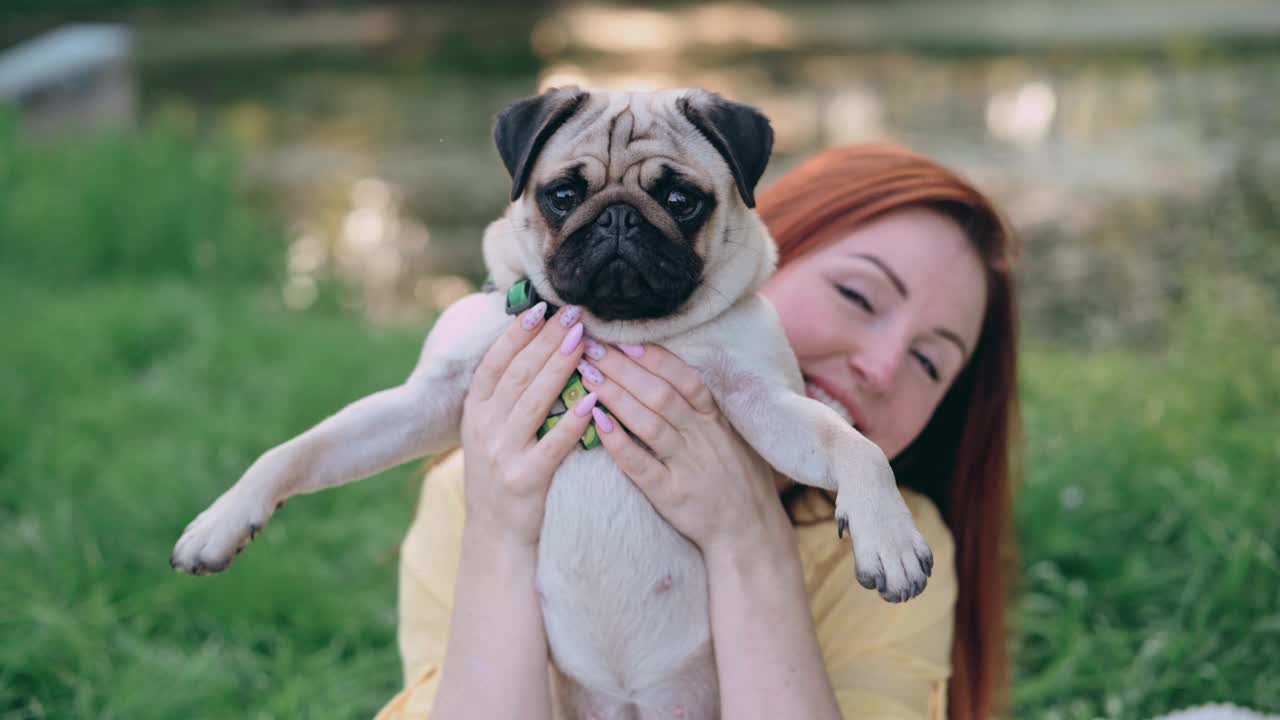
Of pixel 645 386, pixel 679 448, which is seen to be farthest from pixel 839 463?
pixel 645 386

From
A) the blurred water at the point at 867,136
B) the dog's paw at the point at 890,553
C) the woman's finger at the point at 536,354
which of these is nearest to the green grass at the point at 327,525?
the blurred water at the point at 867,136

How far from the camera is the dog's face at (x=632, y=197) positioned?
2.55 meters

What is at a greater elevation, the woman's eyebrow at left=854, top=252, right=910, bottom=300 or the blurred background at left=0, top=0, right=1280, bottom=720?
the woman's eyebrow at left=854, top=252, right=910, bottom=300

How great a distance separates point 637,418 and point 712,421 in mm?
204

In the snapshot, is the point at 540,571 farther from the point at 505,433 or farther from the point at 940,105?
the point at 940,105

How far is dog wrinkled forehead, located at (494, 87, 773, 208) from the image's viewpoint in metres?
2.63

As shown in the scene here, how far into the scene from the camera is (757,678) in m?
2.47

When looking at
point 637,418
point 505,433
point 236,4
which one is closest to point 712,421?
point 637,418

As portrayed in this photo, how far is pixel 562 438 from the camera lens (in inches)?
101

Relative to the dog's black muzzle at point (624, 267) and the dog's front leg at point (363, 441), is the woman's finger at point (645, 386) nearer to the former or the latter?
the dog's black muzzle at point (624, 267)

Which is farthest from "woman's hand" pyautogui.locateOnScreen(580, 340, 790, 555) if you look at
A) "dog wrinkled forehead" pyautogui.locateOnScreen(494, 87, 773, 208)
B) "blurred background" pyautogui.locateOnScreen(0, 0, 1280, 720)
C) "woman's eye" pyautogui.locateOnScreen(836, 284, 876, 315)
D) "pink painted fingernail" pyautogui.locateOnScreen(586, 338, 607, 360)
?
"blurred background" pyautogui.locateOnScreen(0, 0, 1280, 720)

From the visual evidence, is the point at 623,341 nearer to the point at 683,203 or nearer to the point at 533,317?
the point at 533,317

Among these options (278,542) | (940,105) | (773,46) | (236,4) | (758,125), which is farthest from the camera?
(236,4)

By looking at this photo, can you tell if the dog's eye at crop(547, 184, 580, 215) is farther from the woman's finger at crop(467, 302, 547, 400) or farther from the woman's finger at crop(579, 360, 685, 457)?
the woman's finger at crop(579, 360, 685, 457)
